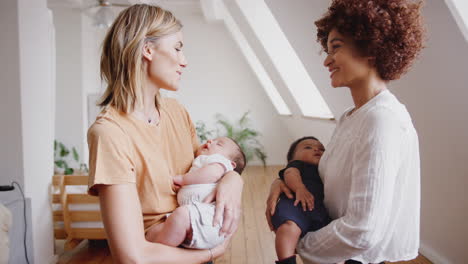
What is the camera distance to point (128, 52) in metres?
1.23

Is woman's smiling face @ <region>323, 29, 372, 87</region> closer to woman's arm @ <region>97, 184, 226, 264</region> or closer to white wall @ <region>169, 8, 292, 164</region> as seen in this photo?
woman's arm @ <region>97, 184, 226, 264</region>

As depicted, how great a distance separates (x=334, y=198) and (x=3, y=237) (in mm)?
1957

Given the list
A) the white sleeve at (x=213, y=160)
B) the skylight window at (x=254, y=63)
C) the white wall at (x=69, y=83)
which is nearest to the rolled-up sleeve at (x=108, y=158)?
the white sleeve at (x=213, y=160)

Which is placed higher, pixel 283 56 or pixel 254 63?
pixel 254 63

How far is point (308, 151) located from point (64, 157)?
19.7 feet

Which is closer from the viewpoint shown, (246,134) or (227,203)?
(227,203)

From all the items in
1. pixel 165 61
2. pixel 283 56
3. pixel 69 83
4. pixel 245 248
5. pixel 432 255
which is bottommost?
pixel 432 255

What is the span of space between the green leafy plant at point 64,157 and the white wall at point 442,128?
5531mm

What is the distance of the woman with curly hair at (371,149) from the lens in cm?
112

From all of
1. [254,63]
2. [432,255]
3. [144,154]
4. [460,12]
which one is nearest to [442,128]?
[460,12]

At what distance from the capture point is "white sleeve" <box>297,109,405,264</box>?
3.64 ft

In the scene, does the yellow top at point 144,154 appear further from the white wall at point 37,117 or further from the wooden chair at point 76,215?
the wooden chair at point 76,215

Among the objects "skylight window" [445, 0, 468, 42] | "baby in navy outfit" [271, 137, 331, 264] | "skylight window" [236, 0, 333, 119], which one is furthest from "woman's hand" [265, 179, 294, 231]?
"skylight window" [236, 0, 333, 119]

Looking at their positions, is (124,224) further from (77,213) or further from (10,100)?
(77,213)
